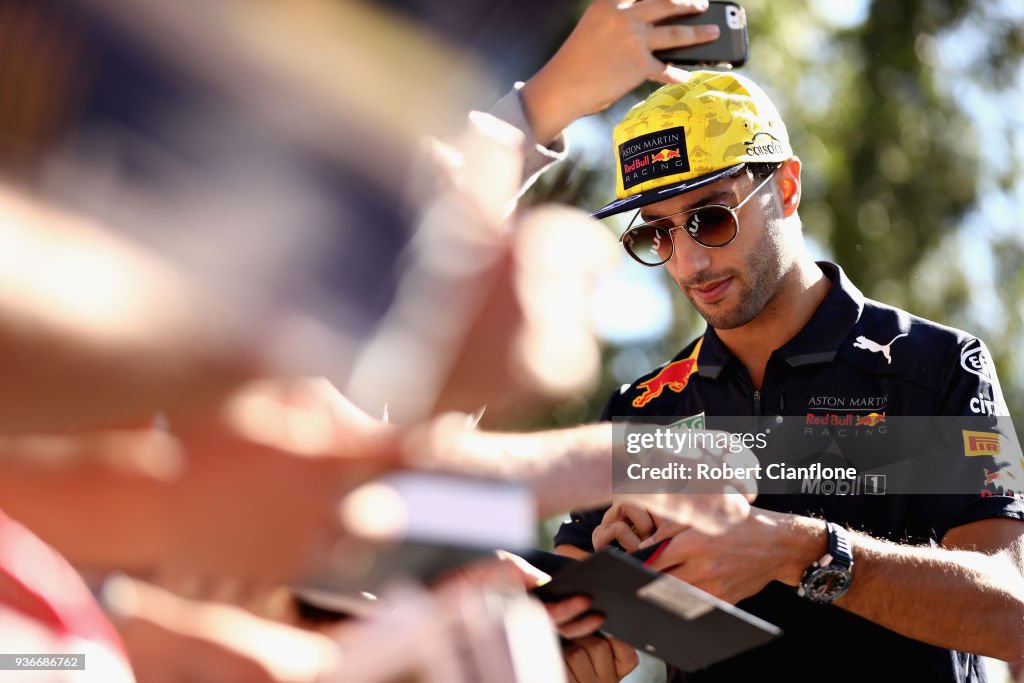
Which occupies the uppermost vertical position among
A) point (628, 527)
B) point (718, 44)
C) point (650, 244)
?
point (718, 44)

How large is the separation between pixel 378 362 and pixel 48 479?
0.54 meters

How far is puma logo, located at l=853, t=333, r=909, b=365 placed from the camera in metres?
2.84

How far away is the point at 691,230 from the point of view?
10.2 feet

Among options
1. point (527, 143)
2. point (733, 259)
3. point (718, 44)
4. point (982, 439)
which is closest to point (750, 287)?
point (733, 259)

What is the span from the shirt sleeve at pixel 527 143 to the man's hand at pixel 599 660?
0.93 m

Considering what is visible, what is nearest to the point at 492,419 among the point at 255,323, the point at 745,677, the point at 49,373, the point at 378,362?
the point at 378,362

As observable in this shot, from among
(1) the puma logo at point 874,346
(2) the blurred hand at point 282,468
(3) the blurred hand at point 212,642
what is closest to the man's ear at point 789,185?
(1) the puma logo at point 874,346

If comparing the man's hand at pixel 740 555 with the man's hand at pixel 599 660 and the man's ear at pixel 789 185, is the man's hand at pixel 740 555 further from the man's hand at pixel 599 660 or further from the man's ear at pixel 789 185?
the man's ear at pixel 789 185

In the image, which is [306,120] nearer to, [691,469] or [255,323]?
[255,323]

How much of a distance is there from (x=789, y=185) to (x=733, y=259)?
0.33m

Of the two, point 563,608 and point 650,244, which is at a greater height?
point 650,244

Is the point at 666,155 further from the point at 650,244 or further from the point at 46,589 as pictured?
the point at 46,589

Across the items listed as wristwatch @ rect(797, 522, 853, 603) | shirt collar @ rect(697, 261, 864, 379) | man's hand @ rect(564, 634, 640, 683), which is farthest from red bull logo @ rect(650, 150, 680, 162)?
man's hand @ rect(564, 634, 640, 683)

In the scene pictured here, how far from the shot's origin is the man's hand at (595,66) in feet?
6.28
